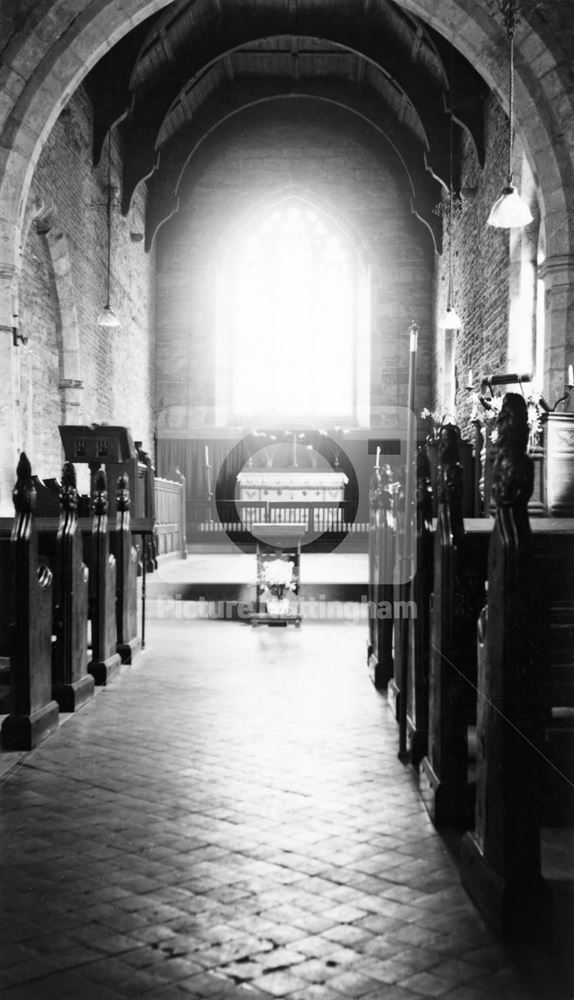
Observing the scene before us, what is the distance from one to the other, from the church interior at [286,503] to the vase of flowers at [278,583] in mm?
30

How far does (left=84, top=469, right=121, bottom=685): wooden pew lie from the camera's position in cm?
445

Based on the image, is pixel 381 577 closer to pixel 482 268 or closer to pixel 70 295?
pixel 70 295

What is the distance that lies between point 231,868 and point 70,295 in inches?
409

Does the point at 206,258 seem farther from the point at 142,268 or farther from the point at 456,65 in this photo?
the point at 456,65

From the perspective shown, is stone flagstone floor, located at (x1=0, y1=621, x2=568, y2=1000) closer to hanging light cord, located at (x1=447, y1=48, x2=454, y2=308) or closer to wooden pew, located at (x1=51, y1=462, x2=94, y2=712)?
wooden pew, located at (x1=51, y1=462, x2=94, y2=712)

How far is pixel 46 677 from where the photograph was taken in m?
3.53

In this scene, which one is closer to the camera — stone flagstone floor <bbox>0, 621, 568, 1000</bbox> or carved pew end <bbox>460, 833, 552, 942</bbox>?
stone flagstone floor <bbox>0, 621, 568, 1000</bbox>

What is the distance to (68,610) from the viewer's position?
12.6 ft

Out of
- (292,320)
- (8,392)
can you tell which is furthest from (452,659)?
(292,320)

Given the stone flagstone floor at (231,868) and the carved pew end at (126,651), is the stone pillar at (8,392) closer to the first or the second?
the carved pew end at (126,651)

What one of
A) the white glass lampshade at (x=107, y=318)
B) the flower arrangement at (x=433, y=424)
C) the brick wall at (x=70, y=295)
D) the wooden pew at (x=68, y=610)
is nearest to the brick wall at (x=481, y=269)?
the flower arrangement at (x=433, y=424)

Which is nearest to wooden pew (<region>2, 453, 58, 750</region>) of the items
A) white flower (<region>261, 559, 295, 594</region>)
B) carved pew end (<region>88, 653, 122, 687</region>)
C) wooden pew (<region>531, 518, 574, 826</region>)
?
carved pew end (<region>88, 653, 122, 687</region>)

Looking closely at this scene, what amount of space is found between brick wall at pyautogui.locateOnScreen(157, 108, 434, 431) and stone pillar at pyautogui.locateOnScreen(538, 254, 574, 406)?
25.8ft

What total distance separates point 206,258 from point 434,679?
14595 millimetres
